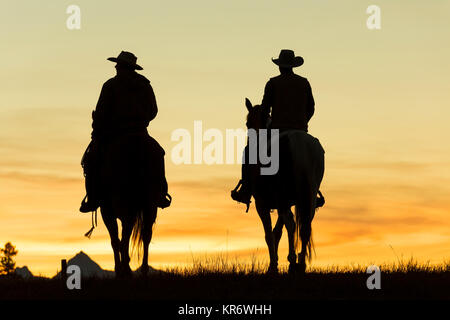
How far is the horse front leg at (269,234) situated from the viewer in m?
14.8

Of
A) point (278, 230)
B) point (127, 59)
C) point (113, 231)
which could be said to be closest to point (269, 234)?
point (278, 230)

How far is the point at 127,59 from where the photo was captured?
1509cm

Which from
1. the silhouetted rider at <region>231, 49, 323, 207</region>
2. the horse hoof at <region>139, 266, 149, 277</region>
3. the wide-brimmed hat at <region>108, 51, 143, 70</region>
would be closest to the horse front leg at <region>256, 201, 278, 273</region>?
the silhouetted rider at <region>231, 49, 323, 207</region>

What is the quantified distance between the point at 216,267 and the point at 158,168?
188cm

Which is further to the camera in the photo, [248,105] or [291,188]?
[248,105]

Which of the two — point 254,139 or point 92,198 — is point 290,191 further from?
point 92,198

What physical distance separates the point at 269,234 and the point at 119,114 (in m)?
3.15

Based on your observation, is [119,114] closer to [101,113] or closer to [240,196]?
[101,113]

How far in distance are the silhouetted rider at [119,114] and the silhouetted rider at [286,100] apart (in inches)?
56.3

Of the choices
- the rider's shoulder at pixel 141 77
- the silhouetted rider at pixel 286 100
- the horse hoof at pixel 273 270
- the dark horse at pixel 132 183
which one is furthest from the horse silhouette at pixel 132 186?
the horse hoof at pixel 273 270

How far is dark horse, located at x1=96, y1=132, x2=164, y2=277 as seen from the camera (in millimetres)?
14828

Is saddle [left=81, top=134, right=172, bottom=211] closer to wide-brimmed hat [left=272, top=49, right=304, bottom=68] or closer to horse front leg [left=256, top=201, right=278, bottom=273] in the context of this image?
horse front leg [left=256, top=201, right=278, bottom=273]

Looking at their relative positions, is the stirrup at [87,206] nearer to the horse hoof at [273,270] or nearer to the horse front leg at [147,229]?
the horse front leg at [147,229]
